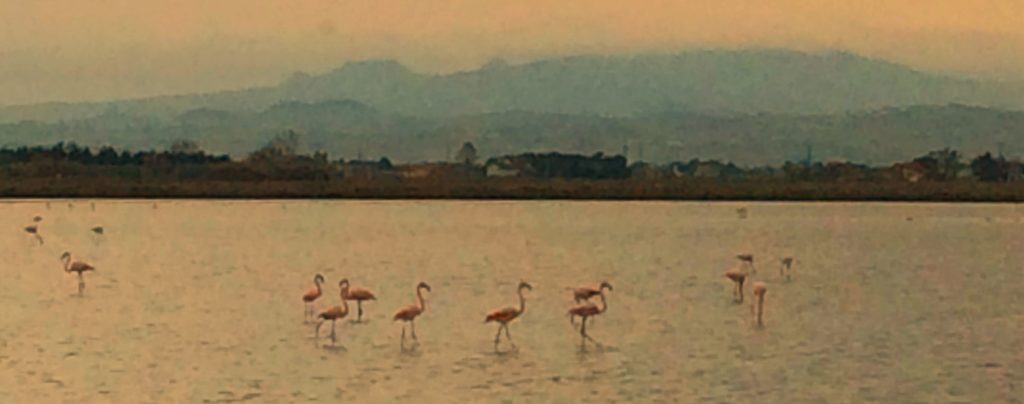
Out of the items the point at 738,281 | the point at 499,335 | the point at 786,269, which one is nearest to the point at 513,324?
the point at 499,335

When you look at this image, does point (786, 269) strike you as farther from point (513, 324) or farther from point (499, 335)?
point (499, 335)

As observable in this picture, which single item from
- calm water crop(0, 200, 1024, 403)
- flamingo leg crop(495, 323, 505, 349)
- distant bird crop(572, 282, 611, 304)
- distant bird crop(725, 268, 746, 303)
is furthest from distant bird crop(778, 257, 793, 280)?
flamingo leg crop(495, 323, 505, 349)

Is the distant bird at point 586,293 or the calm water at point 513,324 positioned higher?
the distant bird at point 586,293

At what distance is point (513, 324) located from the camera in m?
25.0

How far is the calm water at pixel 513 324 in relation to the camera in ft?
62.8

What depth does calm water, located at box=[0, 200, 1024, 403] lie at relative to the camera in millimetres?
19141

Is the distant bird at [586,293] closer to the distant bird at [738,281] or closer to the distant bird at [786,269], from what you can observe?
the distant bird at [738,281]

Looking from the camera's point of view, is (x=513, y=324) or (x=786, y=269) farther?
(x=786, y=269)

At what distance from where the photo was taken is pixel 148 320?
25438 mm

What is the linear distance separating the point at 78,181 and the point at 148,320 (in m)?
70.8

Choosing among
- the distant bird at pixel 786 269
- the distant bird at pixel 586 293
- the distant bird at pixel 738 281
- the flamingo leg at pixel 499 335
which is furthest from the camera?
the distant bird at pixel 786 269

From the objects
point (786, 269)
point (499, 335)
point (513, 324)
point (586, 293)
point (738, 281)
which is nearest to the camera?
point (499, 335)

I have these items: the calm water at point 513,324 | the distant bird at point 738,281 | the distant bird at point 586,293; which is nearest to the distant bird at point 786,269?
the calm water at point 513,324

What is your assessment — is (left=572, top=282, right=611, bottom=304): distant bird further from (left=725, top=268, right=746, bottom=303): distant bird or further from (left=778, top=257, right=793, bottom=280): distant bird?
(left=778, top=257, right=793, bottom=280): distant bird
